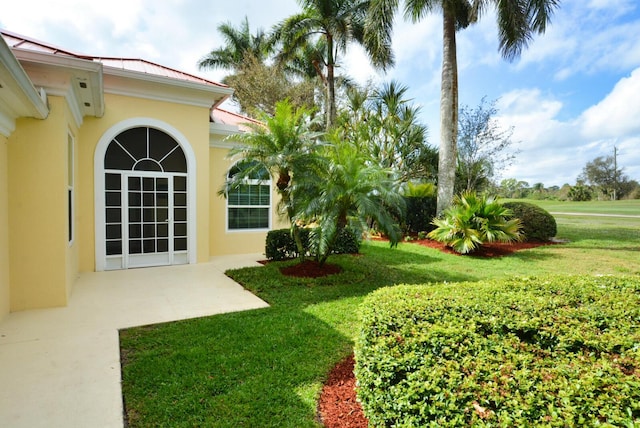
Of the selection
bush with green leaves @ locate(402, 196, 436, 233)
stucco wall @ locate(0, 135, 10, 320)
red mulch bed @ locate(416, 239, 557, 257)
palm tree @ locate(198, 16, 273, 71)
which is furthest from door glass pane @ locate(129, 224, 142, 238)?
palm tree @ locate(198, 16, 273, 71)

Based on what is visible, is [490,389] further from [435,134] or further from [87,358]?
[435,134]

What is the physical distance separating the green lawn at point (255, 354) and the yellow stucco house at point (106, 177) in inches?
89.5

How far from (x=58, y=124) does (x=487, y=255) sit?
1107 centimetres

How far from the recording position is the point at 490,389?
72.2 inches

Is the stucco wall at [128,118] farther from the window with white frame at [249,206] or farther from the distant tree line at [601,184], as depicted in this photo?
the distant tree line at [601,184]

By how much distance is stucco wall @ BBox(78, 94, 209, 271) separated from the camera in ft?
24.9

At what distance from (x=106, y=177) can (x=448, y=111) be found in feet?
37.4

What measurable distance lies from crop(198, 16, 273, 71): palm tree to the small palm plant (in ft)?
61.2

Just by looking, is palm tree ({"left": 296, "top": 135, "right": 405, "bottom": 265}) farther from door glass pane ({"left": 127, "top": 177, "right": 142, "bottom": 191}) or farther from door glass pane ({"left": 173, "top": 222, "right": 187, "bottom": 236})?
door glass pane ({"left": 127, "top": 177, "right": 142, "bottom": 191})

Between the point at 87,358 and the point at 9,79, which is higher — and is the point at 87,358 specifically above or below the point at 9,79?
below

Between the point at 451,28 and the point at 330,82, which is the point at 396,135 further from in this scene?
the point at 451,28

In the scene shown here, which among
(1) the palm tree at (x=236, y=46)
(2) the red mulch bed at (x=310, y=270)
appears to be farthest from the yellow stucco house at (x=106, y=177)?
(1) the palm tree at (x=236, y=46)

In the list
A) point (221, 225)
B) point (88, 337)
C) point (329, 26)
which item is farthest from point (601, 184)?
point (88, 337)

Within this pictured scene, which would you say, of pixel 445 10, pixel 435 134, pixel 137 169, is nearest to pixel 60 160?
pixel 137 169
